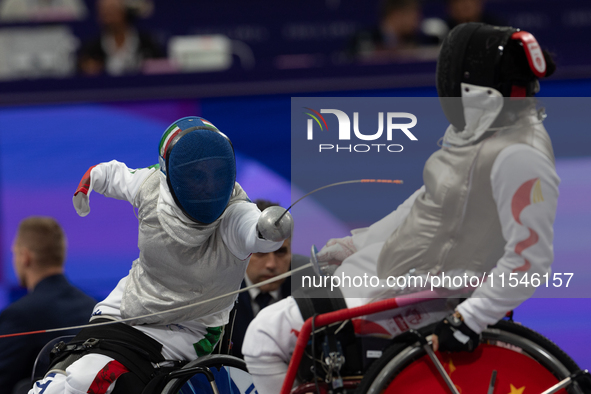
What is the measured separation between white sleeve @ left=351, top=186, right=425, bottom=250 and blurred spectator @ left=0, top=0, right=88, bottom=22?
484cm

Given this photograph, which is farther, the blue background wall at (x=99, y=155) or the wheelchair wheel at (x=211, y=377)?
the blue background wall at (x=99, y=155)

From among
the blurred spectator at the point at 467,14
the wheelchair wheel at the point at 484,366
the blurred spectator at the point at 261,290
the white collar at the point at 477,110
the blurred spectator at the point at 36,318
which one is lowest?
the blurred spectator at the point at 36,318

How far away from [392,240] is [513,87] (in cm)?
50

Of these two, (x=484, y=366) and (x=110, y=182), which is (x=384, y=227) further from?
(x=110, y=182)

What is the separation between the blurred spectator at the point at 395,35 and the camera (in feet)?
16.4

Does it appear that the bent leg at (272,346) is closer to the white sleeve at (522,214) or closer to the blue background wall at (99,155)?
the white sleeve at (522,214)

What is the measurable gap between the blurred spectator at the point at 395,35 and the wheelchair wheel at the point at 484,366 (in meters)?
3.32

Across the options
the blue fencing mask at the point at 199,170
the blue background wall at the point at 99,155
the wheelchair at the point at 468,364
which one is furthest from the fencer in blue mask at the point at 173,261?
the blue background wall at the point at 99,155

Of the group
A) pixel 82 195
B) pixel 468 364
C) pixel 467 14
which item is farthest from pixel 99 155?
pixel 468 364

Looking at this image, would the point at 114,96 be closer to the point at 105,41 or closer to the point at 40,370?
the point at 105,41

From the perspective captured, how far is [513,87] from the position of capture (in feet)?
5.64

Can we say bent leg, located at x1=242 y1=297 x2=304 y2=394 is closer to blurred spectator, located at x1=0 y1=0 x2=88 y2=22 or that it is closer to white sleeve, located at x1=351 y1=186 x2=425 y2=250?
white sleeve, located at x1=351 y1=186 x2=425 y2=250

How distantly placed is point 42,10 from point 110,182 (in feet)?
15.3

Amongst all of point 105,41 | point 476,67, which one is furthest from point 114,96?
point 476,67
